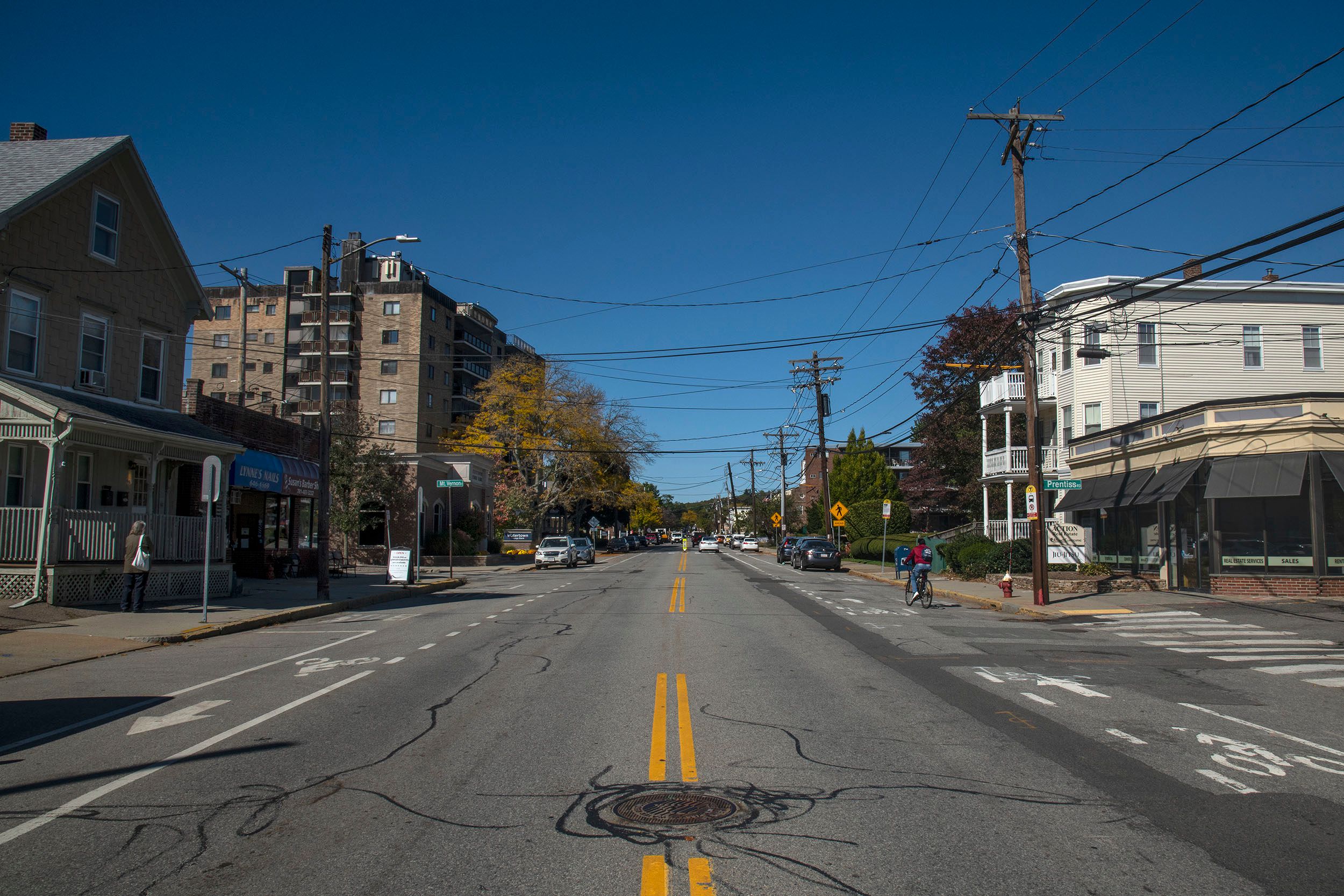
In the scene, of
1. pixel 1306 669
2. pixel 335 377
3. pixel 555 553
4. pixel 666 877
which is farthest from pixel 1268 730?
pixel 335 377

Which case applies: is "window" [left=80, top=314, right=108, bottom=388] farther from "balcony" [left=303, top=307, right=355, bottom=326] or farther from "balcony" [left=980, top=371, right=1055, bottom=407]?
"balcony" [left=303, top=307, right=355, bottom=326]

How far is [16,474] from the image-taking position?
61.8 ft

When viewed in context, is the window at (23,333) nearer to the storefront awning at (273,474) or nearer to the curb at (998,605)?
the storefront awning at (273,474)

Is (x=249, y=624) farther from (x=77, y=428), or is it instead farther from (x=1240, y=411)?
(x=1240, y=411)

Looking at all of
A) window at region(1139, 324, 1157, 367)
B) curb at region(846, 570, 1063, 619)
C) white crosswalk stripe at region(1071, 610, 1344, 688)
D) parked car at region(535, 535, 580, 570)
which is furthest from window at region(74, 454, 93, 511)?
window at region(1139, 324, 1157, 367)

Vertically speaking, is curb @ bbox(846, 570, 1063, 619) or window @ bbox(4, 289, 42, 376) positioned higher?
window @ bbox(4, 289, 42, 376)

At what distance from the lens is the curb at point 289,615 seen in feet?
48.4

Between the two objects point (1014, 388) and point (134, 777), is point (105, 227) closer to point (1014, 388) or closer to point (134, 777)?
point (134, 777)

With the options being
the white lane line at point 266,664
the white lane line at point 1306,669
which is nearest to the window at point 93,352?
the white lane line at point 266,664

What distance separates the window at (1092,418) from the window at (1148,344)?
2.26m

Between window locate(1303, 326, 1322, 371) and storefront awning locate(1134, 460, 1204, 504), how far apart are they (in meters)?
14.8

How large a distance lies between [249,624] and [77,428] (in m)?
5.08

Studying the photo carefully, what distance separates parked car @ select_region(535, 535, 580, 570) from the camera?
151ft

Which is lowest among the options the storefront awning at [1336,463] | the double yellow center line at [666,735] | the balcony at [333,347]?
the double yellow center line at [666,735]
